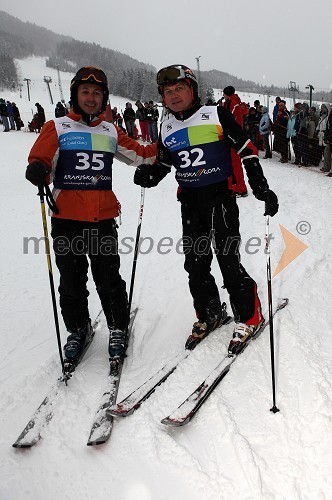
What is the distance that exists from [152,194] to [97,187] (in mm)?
6641

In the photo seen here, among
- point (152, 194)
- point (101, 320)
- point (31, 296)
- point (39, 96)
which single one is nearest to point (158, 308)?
point (101, 320)

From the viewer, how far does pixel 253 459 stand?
220 centimetres

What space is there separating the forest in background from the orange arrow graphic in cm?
6569

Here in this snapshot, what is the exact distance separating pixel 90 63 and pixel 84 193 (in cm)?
13416

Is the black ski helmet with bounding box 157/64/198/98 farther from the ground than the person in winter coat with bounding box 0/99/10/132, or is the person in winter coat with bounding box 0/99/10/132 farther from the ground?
the person in winter coat with bounding box 0/99/10/132

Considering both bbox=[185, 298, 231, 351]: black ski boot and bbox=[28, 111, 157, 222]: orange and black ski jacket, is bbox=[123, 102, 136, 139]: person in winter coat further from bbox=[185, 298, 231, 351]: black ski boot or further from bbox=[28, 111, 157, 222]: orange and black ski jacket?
bbox=[185, 298, 231, 351]: black ski boot

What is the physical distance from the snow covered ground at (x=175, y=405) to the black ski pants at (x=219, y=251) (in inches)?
14.7

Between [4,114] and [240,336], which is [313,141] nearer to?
[240,336]

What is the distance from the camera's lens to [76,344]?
11.2 feet

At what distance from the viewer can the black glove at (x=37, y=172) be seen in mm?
2741

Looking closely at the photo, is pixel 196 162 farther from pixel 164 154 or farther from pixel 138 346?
pixel 138 346

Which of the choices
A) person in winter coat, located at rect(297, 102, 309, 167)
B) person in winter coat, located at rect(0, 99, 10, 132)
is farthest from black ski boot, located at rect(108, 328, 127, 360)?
person in winter coat, located at rect(0, 99, 10, 132)

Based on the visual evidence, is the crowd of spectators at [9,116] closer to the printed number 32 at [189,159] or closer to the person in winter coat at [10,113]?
the person in winter coat at [10,113]

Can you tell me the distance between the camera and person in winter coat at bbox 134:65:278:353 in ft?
10.1
